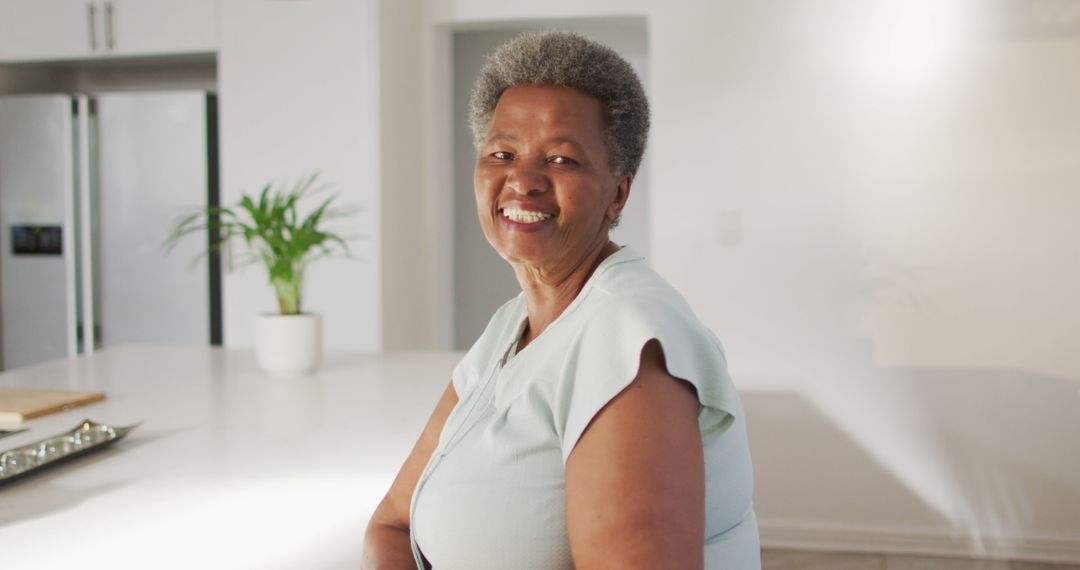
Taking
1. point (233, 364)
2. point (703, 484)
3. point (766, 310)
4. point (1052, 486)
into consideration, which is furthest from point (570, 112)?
point (1052, 486)

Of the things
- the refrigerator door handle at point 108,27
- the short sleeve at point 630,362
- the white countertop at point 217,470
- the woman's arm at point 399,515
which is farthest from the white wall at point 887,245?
the short sleeve at point 630,362

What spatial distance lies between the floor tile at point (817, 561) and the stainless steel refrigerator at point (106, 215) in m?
2.09

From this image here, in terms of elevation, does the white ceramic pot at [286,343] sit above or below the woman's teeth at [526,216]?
below

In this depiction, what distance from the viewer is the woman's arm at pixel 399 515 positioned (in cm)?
111

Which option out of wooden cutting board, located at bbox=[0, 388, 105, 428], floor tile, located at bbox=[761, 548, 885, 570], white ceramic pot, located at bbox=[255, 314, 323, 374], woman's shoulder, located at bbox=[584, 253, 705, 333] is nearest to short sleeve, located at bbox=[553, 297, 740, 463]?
woman's shoulder, located at bbox=[584, 253, 705, 333]

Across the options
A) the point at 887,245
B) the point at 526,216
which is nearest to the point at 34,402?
the point at 526,216

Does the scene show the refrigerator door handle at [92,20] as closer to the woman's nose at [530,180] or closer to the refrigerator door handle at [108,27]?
the refrigerator door handle at [108,27]

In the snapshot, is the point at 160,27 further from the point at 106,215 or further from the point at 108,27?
the point at 106,215

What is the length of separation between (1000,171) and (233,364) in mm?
2357

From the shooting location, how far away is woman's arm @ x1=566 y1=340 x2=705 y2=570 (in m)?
0.76

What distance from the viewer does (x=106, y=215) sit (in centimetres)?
359

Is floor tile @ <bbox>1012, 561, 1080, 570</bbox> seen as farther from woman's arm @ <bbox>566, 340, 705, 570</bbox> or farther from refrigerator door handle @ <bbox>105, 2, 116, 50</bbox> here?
refrigerator door handle @ <bbox>105, 2, 116, 50</bbox>

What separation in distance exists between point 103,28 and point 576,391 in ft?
10.7

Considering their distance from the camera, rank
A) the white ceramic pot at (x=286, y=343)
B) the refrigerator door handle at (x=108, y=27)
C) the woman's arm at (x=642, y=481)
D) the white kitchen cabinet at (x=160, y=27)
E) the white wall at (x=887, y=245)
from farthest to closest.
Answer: the refrigerator door handle at (x=108, y=27)
the white kitchen cabinet at (x=160, y=27)
the white wall at (x=887, y=245)
the white ceramic pot at (x=286, y=343)
the woman's arm at (x=642, y=481)
